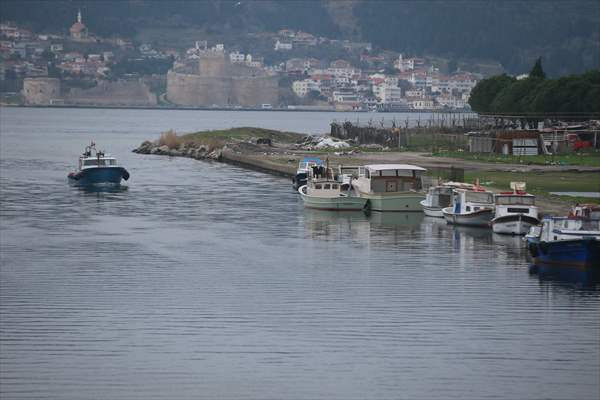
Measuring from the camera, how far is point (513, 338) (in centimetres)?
2562

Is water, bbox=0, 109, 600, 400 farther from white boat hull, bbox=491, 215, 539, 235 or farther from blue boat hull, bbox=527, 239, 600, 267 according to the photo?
white boat hull, bbox=491, 215, 539, 235

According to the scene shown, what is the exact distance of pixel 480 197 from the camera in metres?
42.6

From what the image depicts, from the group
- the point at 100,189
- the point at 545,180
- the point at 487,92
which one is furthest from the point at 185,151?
the point at 545,180

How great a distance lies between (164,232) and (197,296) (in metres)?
12.8

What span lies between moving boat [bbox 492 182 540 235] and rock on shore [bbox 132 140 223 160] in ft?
157

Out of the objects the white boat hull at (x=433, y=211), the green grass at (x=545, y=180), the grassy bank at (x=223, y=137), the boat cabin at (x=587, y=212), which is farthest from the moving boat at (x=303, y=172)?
the grassy bank at (x=223, y=137)

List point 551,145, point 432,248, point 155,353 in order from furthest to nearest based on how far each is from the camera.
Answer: point 551,145, point 432,248, point 155,353

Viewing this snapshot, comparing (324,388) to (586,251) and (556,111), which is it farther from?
(556,111)

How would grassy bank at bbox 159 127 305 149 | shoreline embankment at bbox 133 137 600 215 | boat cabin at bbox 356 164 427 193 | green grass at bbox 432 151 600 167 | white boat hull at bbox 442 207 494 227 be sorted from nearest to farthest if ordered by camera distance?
white boat hull at bbox 442 207 494 227 < boat cabin at bbox 356 164 427 193 < shoreline embankment at bbox 133 137 600 215 < green grass at bbox 432 151 600 167 < grassy bank at bbox 159 127 305 149

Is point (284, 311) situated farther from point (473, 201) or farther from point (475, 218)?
point (473, 201)

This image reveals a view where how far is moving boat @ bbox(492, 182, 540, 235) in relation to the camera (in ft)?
130

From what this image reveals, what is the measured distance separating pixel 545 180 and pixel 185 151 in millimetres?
45894

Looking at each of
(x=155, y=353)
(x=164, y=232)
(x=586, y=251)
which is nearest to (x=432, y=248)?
(x=586, y=251)

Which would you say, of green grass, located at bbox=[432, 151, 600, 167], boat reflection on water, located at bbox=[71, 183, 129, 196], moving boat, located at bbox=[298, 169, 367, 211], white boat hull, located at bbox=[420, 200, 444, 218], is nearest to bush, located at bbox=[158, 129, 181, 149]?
green grass, located at bbox=[432, 151, 600, 167]
